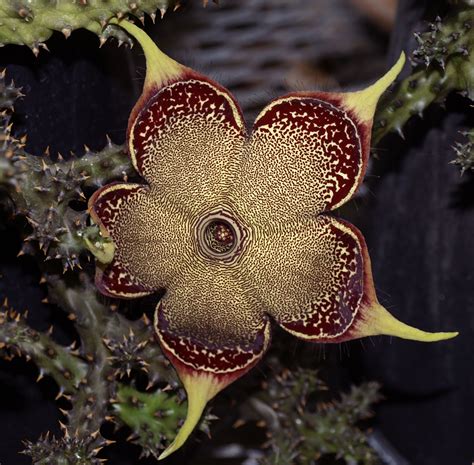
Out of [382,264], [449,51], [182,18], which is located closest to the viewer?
[449,51]

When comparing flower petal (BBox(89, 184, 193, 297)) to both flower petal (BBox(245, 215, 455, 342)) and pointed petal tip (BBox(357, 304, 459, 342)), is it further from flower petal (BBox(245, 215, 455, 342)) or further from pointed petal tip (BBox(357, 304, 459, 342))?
pointed petal tip (BBox(357, 304, 459, 342))

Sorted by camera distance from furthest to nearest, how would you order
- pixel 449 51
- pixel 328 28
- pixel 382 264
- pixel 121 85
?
pixel 328 28 → pixel 382 264 → pixel 121 85 → pixel 449 51

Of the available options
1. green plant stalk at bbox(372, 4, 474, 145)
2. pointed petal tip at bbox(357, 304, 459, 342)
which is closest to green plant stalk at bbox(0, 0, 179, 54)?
→ green plant stalk at bbox(372, 4, 474, 145)

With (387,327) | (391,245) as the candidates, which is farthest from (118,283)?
(391,245)

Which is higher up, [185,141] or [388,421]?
[185,141]

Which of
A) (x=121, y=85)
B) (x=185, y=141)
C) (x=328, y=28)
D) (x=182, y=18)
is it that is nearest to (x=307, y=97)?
(x=185, y=141)

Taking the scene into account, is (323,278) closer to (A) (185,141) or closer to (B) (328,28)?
(A) (185,141)

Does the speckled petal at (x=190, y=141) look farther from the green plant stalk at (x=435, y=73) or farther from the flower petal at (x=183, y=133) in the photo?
the green plant stalk at (x=435, y=73)
